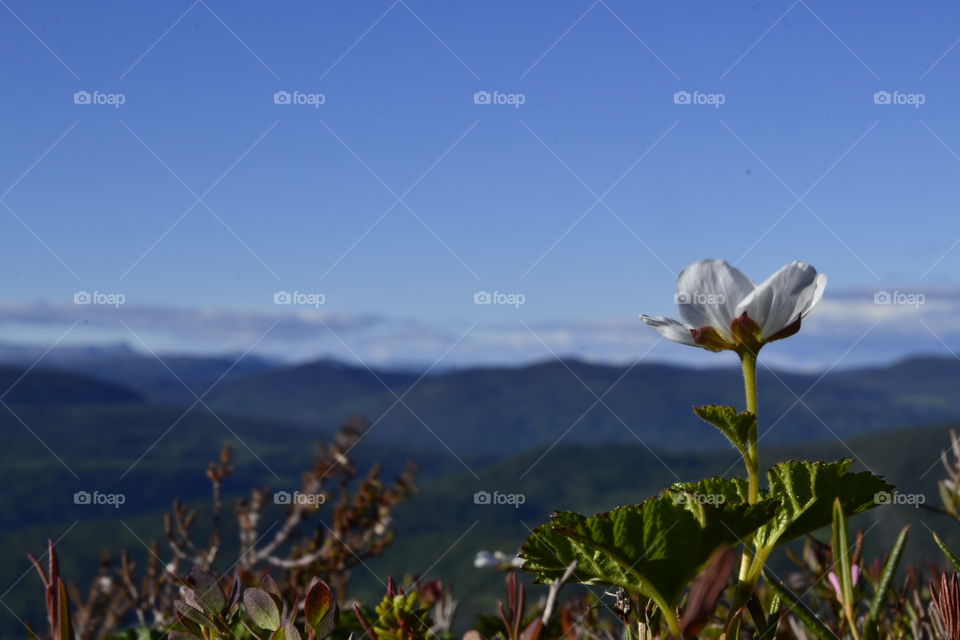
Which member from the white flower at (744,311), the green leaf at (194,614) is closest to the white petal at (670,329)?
the white flower at (744,311)

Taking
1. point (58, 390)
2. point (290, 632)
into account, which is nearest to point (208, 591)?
point (290, 632)

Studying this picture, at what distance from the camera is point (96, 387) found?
155 meters

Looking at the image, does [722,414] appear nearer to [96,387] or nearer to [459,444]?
[459,444]

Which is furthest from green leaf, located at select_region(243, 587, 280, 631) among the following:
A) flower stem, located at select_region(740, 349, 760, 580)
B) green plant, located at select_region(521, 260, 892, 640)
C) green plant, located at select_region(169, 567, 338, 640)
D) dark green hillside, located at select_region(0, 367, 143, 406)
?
dark green hillside, located at select_region(0, 367, 143, 406)

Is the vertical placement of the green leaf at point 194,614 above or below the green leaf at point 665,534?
below

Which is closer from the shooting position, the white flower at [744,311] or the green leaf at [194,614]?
the green leaf at [194,614]

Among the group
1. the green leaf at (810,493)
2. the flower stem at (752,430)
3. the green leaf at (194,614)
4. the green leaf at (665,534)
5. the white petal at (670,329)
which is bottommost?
the green leaf at (194,614)

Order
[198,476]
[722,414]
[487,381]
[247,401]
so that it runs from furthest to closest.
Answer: [247,401] < [487,381] < [198,476] < [722,414]

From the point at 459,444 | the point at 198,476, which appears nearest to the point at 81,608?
the point at 198,476

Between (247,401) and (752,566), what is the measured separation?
19183 cm

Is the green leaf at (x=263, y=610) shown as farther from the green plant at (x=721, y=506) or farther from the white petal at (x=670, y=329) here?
the white petal at (x=670, y=329)

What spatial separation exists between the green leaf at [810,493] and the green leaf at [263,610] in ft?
2.28

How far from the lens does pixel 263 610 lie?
4.18ft

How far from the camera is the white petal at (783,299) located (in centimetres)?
158
